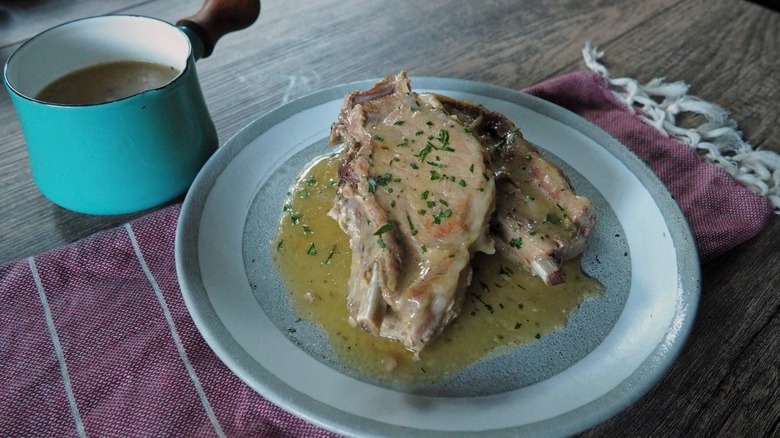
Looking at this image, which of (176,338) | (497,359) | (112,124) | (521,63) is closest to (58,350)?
(176,338)

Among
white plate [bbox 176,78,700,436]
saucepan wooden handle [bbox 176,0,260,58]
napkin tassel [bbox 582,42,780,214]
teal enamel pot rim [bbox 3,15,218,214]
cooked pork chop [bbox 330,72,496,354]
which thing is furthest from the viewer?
napkin tassel [bbox 582,42,780,214]

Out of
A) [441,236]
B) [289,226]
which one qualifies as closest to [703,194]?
[441,236]

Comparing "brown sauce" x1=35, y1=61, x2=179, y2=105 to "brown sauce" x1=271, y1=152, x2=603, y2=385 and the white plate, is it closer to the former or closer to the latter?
the white plate

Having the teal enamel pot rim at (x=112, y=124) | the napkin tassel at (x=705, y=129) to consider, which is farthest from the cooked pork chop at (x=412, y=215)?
the napkin tassel at (x=705, y=129)

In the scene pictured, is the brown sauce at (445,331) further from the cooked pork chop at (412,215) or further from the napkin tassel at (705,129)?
the napkin tassel at (705,129)

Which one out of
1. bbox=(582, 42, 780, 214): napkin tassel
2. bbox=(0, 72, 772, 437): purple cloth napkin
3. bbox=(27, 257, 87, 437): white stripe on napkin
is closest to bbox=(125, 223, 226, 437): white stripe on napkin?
bbox=(0, 72, 772, 437): purple cloth napkin
